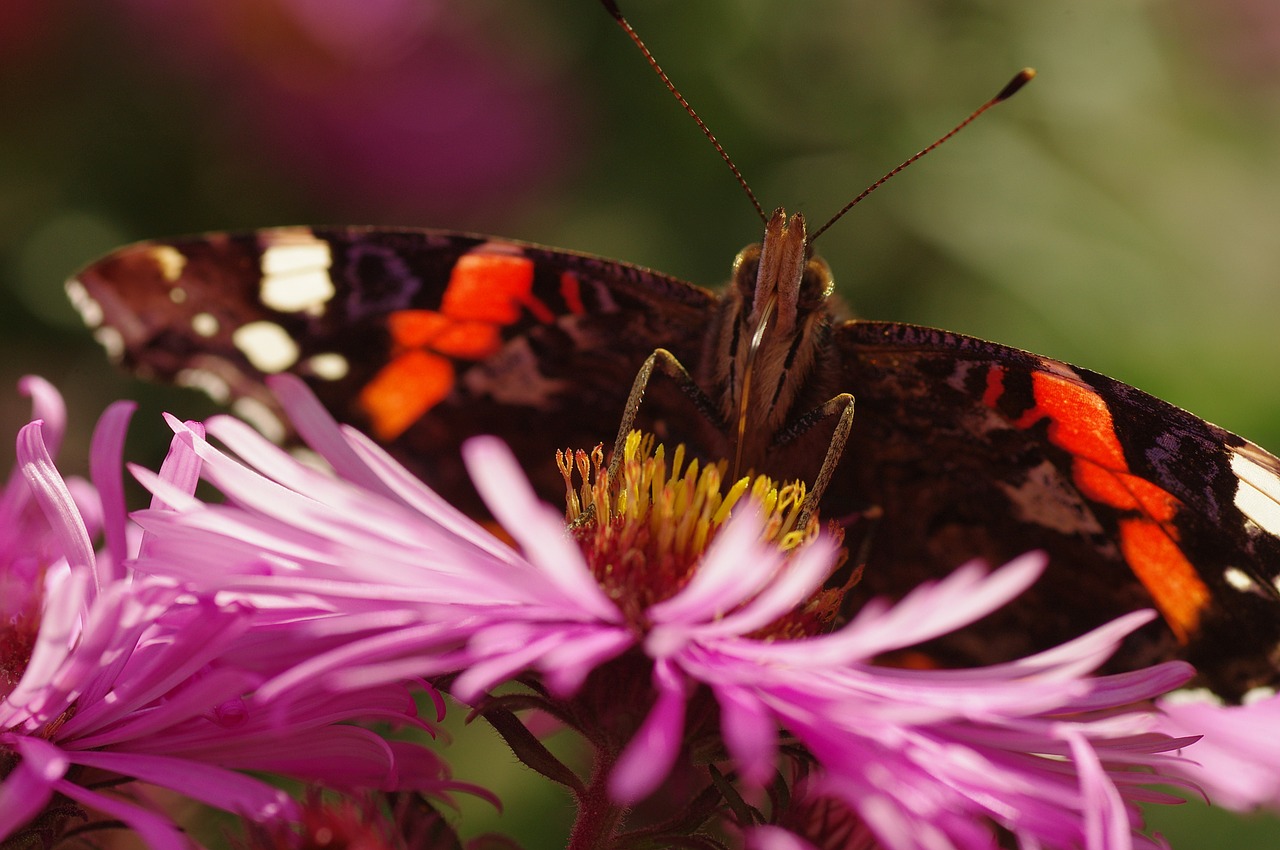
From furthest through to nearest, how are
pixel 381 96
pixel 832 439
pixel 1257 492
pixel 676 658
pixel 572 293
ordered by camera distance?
pixel 381 96 → pixel 572 293 → pixel 832 439 → pixel 1257 492 → pixel 676 658

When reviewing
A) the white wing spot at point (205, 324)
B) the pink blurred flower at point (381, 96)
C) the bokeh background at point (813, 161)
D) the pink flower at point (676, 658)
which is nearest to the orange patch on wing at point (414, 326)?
the white wing spot at point (205, 324)

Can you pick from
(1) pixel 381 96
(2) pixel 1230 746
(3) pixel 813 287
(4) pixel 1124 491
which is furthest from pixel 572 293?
(1) pixel 381 96

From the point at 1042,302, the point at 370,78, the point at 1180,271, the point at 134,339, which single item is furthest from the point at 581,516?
the point at 370,78

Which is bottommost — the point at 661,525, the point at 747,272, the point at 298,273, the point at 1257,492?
the point at 298,273

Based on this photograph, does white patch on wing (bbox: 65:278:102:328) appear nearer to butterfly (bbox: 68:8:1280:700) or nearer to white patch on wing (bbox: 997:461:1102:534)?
butterfly (bbox: 68:8:1280:700)

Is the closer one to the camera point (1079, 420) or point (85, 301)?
point (1079, 420)

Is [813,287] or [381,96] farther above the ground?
[813,287]

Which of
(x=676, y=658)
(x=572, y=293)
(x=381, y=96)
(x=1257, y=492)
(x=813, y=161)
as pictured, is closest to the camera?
(x=676, y=658)

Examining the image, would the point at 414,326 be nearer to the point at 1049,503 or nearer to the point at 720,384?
the point at 720,384

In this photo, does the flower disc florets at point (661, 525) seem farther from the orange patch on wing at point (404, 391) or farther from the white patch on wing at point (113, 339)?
the white patch on wing at point (113, 339)
